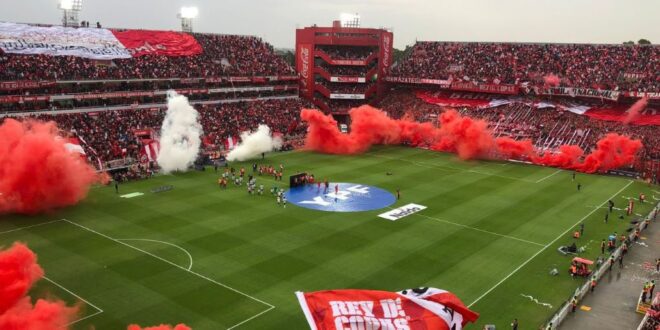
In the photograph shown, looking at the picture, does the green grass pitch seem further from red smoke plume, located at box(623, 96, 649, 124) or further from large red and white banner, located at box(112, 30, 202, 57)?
large red and white banner, located at box(112, 30, 202, 57)

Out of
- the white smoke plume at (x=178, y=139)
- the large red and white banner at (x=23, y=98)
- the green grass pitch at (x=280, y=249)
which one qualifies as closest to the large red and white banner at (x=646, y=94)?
the green grass pitch at (x=280, y=249)

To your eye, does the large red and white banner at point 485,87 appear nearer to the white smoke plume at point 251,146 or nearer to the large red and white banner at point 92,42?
the white smoke plume at point 251,146

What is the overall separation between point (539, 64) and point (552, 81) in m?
5.71

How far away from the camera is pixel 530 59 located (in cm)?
7450

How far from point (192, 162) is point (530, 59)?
48.6 metres

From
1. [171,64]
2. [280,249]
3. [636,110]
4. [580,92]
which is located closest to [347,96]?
[171,64]

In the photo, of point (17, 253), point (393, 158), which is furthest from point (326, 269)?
point (393, 158)

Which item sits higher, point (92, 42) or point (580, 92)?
point (92, 42)

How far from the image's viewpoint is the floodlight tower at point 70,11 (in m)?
64.0

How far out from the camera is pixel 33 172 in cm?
3425

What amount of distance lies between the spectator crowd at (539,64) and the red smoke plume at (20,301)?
210 feet

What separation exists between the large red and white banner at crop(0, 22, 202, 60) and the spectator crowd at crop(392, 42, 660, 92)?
31.3 meters

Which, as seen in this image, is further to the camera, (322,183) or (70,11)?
(70,11)

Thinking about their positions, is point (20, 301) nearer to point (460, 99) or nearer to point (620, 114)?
point (620, 114)
